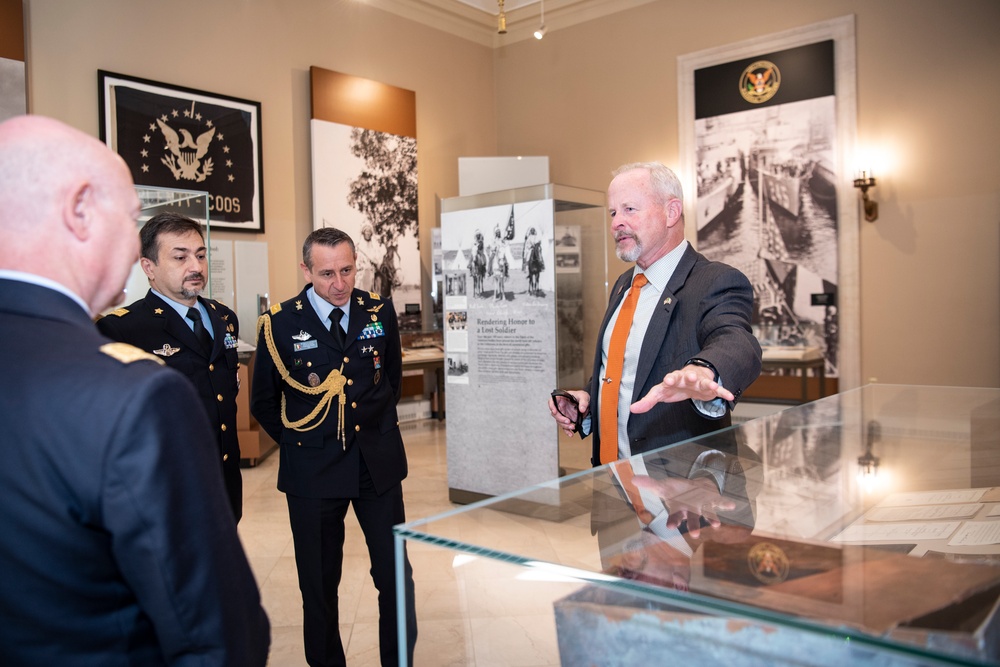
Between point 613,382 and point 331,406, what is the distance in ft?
3.50

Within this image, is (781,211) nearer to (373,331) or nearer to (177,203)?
(177,203)

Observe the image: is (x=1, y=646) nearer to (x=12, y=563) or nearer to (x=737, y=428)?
(x=12, y=563)

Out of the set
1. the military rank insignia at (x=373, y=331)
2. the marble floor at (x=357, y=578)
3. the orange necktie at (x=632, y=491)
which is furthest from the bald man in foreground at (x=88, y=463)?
the military rank insignia at (x=373, y=331)

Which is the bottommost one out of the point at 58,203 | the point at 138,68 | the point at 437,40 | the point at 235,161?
the point at 58,203

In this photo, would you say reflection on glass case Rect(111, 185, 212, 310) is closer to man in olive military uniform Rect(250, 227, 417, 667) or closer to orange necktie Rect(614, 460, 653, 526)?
man in olive military uniform Rect(250, 227, 417, 667)

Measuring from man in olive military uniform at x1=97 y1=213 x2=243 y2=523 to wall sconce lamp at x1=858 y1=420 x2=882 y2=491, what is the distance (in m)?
1.99

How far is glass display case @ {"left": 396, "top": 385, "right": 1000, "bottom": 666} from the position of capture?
2.50 feet

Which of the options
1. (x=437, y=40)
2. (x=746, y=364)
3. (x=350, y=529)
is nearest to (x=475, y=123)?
(x=437, y=40)

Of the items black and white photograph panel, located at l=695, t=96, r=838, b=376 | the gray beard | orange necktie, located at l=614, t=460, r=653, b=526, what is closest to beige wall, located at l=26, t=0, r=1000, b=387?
black and white photograph panel, located at l=695, t=96, r=838, b=376

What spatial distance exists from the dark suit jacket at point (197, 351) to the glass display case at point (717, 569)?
165 cm

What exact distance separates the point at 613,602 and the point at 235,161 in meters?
7.20

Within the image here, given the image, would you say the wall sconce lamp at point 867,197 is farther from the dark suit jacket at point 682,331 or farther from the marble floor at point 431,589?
the dark suit jacket at point 682,331

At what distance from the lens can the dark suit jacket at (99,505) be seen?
900 mm

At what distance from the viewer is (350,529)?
485 centimetres
